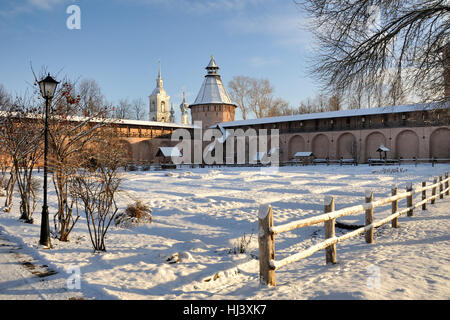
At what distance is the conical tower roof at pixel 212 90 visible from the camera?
43062 mm

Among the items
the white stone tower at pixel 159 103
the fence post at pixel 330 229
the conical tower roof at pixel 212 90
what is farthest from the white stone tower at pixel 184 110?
the fence post at pixel 330 229

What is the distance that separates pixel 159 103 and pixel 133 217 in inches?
2049

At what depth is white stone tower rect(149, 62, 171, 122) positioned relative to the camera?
5737 cm

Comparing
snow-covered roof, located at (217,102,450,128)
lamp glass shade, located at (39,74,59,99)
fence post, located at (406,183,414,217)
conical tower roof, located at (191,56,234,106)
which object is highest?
conical tower roof, located at (191,56,234,106)

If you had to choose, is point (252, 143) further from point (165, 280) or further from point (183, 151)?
point (165, 280)

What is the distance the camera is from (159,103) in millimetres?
57406

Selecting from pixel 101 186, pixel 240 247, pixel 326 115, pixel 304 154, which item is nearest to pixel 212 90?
pixel 304 154

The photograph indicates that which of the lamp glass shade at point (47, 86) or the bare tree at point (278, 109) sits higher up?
the bare tree at point (278, 109)

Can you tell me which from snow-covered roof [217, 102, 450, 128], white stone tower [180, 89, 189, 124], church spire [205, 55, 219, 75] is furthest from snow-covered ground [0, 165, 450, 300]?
white stone tower [180, 89, 189, 124]

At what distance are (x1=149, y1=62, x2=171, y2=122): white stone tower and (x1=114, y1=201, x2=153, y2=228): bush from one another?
49965 millimetres

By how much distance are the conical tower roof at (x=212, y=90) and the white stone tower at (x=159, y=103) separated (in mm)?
14725

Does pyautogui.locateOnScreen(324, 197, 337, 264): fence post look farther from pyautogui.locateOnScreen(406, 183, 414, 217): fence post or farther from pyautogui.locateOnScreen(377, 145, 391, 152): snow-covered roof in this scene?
pyautogui.locateOnScreen(377, 145, 391, 152): snow-covered roof

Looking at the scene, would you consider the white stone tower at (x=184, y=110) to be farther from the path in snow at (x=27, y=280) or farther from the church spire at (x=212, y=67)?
the path in snow at (x=27, y=280)
